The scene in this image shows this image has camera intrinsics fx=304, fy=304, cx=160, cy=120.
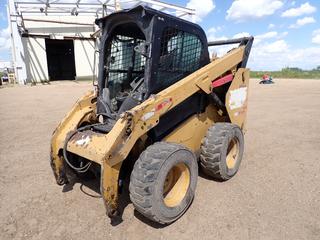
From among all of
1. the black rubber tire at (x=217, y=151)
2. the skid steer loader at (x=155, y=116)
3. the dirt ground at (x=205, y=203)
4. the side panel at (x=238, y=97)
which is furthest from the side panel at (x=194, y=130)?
the dirt ground at (x=205, y=203)

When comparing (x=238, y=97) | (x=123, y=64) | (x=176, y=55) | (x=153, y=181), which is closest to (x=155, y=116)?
(x=153, y=181)

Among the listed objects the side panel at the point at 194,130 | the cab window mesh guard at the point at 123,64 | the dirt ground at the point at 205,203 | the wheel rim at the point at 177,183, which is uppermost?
the cab window mesh guard at the point at 123,64

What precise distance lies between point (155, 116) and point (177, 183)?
0.87 metres

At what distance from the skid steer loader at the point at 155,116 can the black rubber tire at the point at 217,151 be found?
13mm

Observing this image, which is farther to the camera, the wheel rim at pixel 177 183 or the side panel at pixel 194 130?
the side panel at pixel 194 130

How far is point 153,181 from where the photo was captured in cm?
296

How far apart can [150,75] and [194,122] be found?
42.6 inches

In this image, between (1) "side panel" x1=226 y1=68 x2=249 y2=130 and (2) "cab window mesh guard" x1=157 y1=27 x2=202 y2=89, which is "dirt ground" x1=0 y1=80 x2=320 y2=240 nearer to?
(1) "side panel" x1=226 y1=68 x2=249 y2=130

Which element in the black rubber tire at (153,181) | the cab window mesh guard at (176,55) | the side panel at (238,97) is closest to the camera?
the black rubber tire at (153,181)

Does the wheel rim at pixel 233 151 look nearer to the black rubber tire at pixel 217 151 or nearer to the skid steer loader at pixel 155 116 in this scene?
the skid steer loader at pixel 155 116

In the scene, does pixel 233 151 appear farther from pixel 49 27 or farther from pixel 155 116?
pixel 49 27

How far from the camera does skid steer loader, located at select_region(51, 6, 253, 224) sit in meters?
3.00

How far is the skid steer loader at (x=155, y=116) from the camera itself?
9.86 ft

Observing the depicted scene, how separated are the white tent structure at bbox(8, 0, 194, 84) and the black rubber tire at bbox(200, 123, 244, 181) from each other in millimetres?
18988
